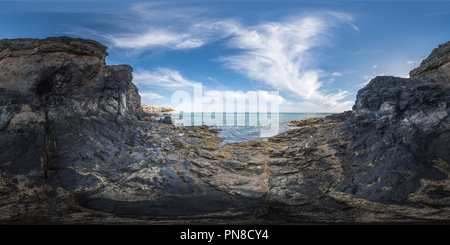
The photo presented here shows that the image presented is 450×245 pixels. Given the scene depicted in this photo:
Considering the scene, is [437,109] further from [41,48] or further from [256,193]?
[41,48]

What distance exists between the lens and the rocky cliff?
187 inches

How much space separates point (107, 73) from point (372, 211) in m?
13.3

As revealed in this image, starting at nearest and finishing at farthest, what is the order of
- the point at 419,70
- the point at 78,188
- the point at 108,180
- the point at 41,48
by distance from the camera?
the point at 78,188 → the point at 108,180 → the point at 41,48 → the point at 419,70

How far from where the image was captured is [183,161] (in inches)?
320

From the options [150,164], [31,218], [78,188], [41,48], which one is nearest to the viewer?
[31,218]

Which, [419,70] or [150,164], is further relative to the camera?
[419,70]

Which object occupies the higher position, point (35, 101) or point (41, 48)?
point (41, 48)

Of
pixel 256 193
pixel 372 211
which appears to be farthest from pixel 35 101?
pixel 372 211

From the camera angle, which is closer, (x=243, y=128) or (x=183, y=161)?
(x=183, y=161)

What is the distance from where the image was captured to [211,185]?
21.6 feet

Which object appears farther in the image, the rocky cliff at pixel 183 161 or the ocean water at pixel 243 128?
the ocean water at pixel 243 128

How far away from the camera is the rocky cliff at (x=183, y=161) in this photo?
476 centimetres

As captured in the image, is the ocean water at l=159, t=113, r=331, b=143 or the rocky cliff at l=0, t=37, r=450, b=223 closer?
the rocky cliff at l=0, t=37, r=450, b=223

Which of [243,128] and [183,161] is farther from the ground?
[243,128]
